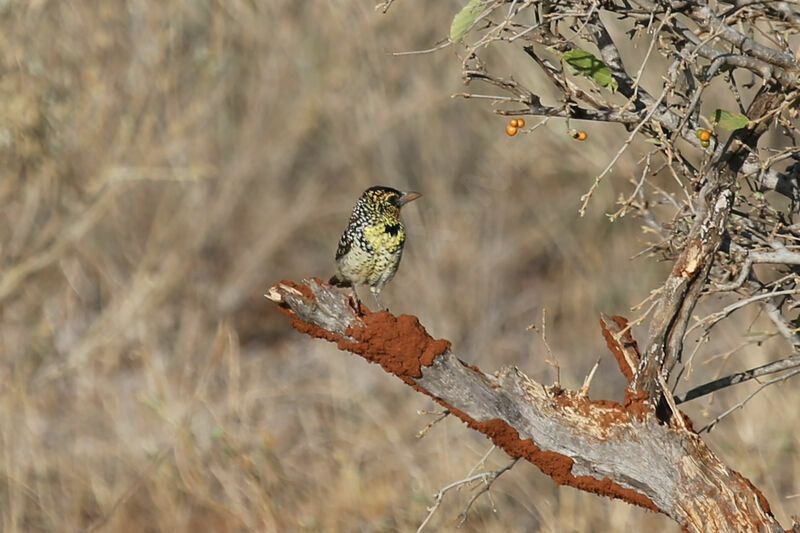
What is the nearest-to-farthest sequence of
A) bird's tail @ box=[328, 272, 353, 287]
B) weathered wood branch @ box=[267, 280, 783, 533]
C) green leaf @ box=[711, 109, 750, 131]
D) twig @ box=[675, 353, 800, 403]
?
green leaf @ box=[711, 109, 750, 131] < weathered wood branch @ box=[267, 280, 783, 533] < twig @ box=[675, 353, 800, 403] < bird's tail @ box=[328, 272, 353, 287]

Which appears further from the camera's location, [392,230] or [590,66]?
[392,230]

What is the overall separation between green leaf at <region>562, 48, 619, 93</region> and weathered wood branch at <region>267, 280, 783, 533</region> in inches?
30.7

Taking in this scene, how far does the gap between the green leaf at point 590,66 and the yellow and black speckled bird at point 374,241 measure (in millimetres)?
1306

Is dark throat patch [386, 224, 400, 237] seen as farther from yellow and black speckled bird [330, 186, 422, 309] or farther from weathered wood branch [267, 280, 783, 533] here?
weathered wood branch [267, 280, 783, 533]

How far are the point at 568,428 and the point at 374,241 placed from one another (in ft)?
4.52

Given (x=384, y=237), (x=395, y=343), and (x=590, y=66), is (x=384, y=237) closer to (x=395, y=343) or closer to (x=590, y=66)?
(x=395, y=343)

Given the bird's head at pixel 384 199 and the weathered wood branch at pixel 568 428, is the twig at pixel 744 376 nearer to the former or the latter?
the weathered wood branch at pixel 568 428

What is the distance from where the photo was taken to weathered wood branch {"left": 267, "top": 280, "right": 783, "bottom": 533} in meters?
2.98

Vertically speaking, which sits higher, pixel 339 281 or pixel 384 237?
pixel 384 237

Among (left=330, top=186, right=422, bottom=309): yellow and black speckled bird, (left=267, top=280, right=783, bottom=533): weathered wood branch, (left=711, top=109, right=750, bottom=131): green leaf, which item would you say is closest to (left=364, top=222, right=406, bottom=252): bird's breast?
(left=330, top=186, right=422, bottom=309): yellow and black speckled bird

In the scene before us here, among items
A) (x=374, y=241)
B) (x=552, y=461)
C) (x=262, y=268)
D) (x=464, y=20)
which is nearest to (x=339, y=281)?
(x=374, y=241)

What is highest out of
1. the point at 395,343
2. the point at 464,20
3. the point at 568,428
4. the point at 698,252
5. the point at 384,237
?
the point at 464,20

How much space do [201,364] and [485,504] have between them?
3.06 m

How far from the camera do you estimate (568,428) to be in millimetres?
3086
